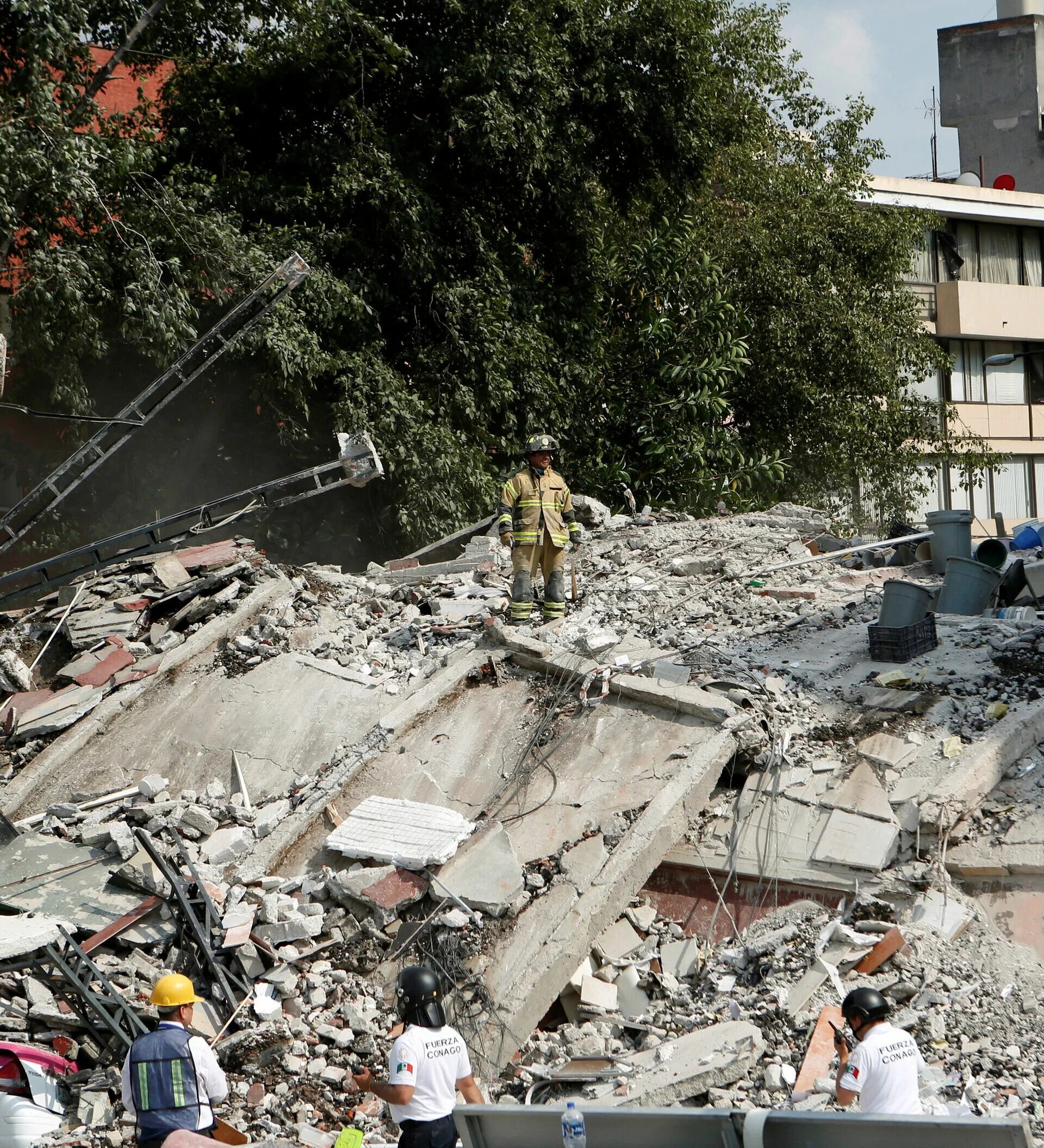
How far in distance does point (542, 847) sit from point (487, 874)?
0.42 metres

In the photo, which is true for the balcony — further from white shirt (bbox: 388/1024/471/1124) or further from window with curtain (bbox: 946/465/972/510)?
white shirt (bbox: 388/1024/471/1124)

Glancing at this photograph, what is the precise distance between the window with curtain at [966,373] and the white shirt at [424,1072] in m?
25.1

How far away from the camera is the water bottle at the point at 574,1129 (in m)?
3.21

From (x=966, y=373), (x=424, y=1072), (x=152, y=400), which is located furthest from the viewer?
(x=966, y=373)

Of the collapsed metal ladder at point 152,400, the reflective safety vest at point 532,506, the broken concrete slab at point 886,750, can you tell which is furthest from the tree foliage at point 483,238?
the broken concrete slab at point 886,750

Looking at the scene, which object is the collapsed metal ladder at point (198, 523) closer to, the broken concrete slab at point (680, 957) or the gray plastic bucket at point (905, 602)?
the gray plastic bucket at point (905, 602)

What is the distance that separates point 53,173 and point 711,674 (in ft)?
27.4

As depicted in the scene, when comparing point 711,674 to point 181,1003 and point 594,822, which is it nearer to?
point 594,822

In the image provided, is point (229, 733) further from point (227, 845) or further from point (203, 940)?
point (203, 940)

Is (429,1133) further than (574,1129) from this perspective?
Yes

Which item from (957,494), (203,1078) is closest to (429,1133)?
(203,1078)

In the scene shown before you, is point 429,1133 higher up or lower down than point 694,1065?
higher up

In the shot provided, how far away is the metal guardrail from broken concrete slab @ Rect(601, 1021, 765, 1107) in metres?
1.78

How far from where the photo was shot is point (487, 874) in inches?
253
